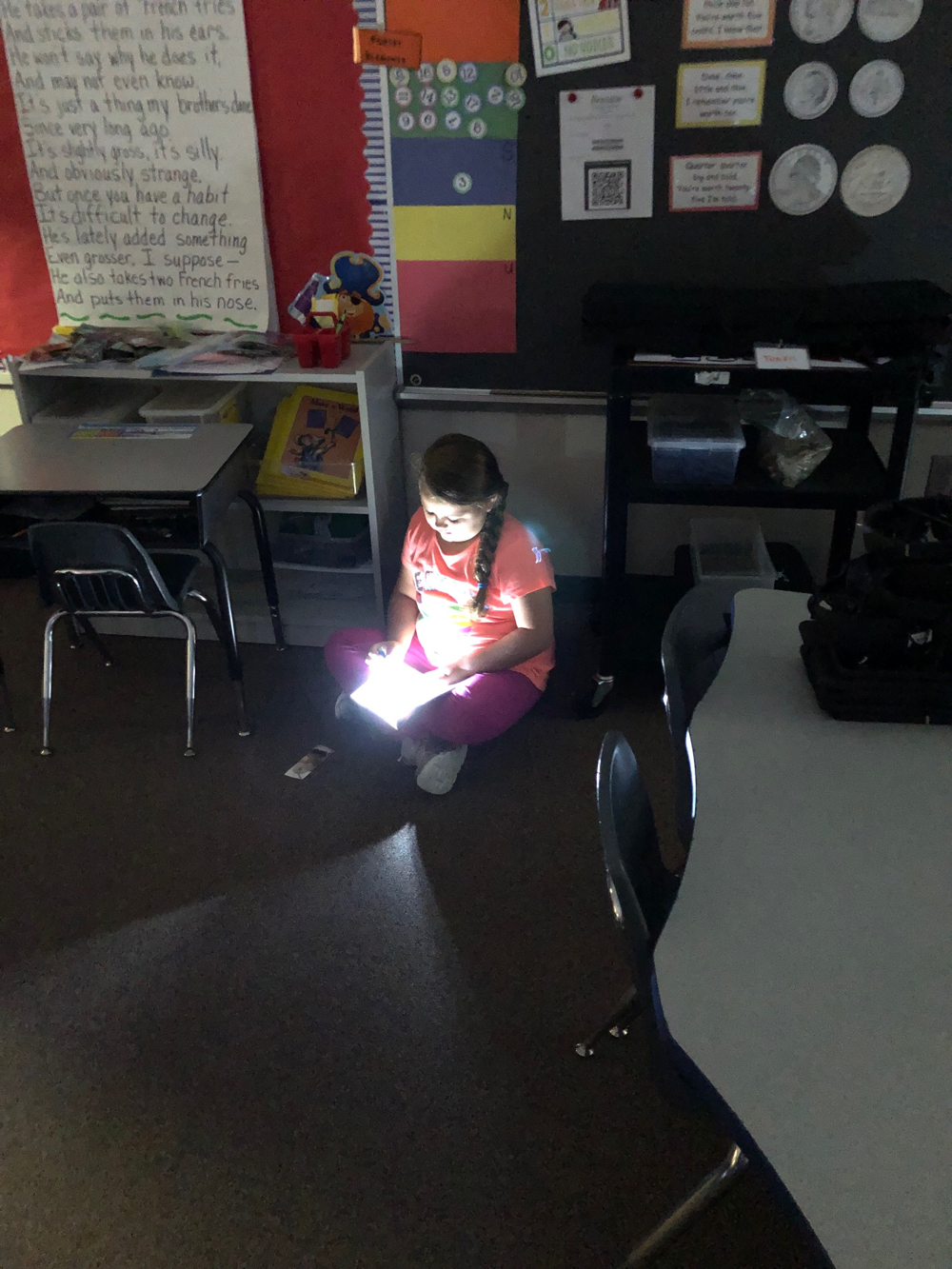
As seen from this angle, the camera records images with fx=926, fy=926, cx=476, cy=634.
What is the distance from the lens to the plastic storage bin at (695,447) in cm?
224

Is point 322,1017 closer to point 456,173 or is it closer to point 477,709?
point 477,709

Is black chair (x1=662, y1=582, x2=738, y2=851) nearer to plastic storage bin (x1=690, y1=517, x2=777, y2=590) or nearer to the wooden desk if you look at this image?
plastic storage bin (x1=690, y1=517, x2=777, y2=590)

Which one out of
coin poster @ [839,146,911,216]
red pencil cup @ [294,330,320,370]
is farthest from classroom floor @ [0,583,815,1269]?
coin poster @ [839,146,911,216]

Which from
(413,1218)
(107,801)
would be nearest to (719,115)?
(107,801)

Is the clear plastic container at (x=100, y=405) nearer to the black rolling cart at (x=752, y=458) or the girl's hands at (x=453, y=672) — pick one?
the girl's hands at (x=453, y=672)

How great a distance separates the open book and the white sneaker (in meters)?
0.12

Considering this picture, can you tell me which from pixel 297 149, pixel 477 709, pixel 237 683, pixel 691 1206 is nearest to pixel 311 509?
pixel 237 683

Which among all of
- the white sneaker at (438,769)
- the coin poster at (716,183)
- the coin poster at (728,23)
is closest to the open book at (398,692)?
the white sneaker at (438,769)

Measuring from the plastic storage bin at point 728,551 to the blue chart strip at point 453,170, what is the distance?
1.06 meters

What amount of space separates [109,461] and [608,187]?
145cm

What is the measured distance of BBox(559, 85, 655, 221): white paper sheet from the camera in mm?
2297

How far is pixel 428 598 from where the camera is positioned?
2.39 metres

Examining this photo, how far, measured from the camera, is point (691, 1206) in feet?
4.01

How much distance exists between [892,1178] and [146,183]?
286 centimetres
